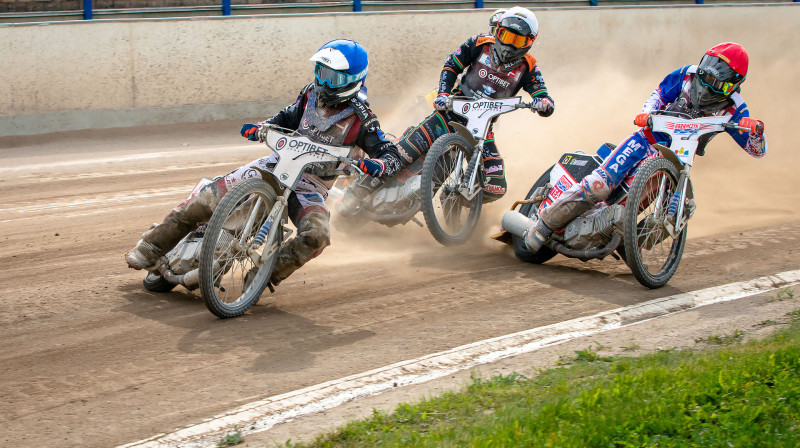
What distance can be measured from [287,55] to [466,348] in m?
10.8

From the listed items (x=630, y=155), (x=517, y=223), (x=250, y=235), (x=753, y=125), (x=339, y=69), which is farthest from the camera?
(x=517, y=223)

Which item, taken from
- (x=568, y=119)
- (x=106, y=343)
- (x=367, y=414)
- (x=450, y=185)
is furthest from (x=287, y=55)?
(x=367, y=414)

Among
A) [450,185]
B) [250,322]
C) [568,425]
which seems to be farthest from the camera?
[450,185]

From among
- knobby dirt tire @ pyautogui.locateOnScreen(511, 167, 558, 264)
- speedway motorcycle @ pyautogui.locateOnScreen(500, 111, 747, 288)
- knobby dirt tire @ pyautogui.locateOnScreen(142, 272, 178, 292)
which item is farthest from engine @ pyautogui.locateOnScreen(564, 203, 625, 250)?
knobby dirt tire @ pyautogui.locateOnScreen(142, 272, 178, 292)

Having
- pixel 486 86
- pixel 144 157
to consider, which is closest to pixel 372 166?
pixel 486 86

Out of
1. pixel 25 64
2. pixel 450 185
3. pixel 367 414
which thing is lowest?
pixel 367 414

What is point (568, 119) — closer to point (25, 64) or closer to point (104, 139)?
point (104, 139)

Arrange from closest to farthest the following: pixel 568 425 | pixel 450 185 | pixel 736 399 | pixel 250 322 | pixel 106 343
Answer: pixel 568 425
pixel 736 399
pixel 106 343
pixel 250 322
pixel 450 185

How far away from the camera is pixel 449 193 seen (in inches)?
346

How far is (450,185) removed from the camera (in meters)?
8.78

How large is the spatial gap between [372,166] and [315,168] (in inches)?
22.4

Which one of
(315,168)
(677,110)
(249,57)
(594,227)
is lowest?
(594,227)

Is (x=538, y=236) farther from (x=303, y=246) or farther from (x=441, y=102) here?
(x=303, y=246)

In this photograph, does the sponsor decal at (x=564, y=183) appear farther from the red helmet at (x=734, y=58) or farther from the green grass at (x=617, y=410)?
the green grass at (x=617, y=410)
